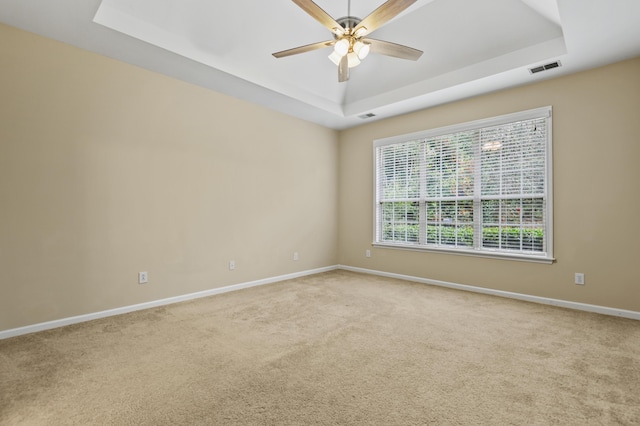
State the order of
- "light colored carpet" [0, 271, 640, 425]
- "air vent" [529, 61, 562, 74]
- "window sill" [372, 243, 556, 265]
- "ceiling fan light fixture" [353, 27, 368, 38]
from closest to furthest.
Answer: "light colored carpet" [0, 271, 640, 425] < "ceiling fan light fixture" [353, 27, 368, 38] < "air vent" [529, 61, 562, 74] < "window sill" [372, 243, 556, 265]

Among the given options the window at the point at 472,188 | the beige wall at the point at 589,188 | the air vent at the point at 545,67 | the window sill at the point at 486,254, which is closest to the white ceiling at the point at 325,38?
the air vent at the point at 545,67

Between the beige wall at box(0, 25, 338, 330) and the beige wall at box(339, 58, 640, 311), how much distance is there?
3174 mm

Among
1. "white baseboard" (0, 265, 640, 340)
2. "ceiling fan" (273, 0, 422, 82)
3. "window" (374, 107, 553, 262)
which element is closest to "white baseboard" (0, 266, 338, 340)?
"white baseboard" (0, 265, 640, 340)

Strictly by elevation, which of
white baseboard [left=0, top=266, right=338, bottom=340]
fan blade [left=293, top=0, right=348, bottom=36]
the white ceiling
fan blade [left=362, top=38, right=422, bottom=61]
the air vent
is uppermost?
the white ceiling

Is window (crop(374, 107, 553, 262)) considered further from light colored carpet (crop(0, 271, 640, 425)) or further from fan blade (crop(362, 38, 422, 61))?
fan blade (crop(362, 38, 422, 61))

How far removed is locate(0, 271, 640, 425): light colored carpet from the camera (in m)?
1.66

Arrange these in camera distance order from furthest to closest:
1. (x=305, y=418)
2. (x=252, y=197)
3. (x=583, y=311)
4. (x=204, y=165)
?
(x=252, y=197)
(x=204, y=165)
(x=583, y=311)
(x=305, y=418)

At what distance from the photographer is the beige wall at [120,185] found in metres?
2.76

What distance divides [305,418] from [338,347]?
2.96 feet

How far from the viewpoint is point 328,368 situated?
2141 millimetres

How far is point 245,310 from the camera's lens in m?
3.42

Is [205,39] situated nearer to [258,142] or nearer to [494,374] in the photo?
[258,142]

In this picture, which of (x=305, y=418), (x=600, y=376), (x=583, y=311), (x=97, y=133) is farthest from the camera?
(x=583, y=311)

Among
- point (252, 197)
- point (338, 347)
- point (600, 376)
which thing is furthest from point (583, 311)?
point (252, 197)
